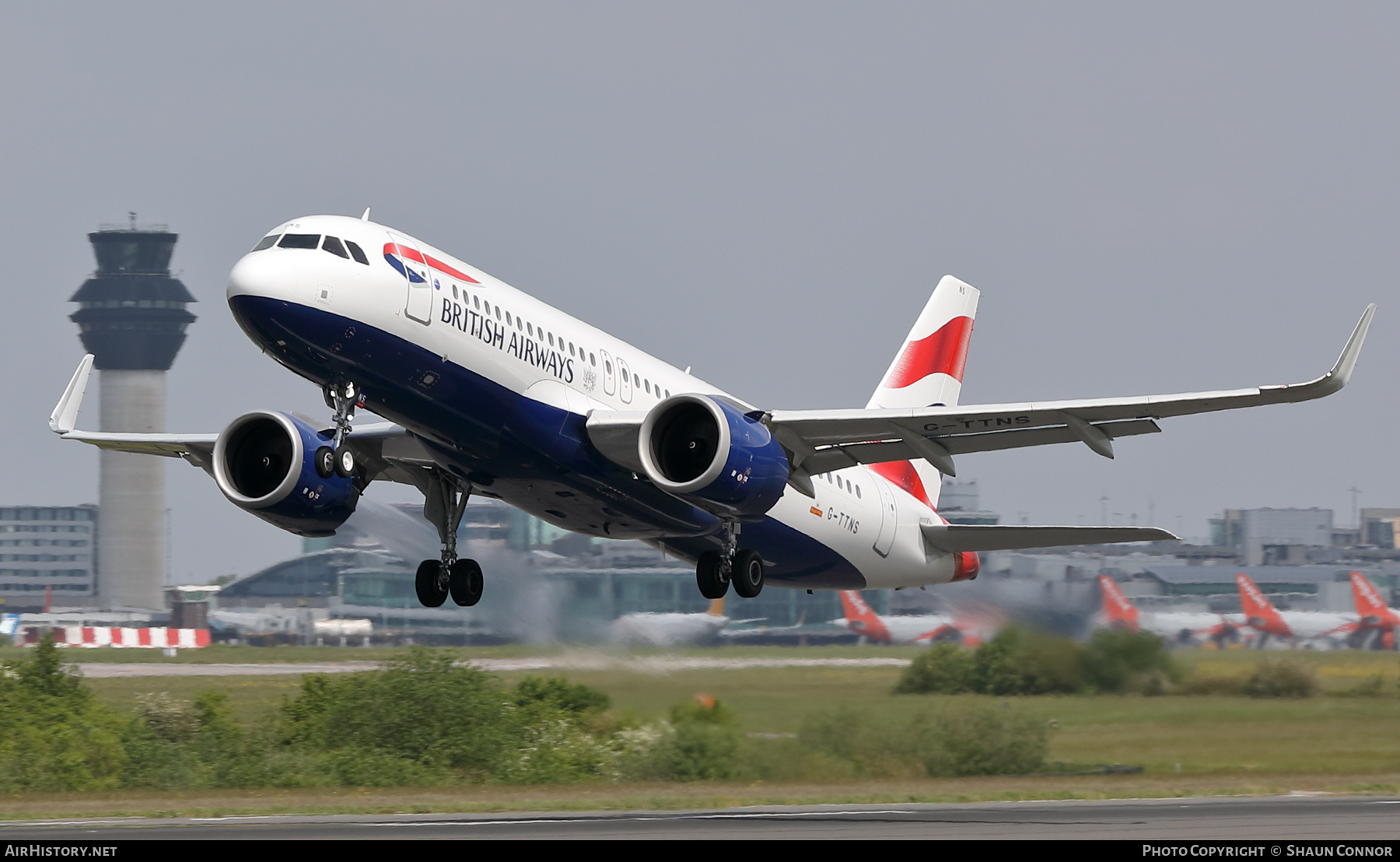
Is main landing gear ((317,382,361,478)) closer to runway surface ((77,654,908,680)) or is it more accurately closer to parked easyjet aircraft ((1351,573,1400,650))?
runway surface ((77,654,908,680))

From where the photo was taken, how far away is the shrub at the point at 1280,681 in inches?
1660

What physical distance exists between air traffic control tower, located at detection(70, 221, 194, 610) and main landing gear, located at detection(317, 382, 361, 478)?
12499 cm

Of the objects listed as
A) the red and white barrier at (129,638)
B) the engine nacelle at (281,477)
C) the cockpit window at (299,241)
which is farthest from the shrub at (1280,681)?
the red and white barrier at (129,638)

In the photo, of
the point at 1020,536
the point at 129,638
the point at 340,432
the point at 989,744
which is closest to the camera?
the point at 340,432

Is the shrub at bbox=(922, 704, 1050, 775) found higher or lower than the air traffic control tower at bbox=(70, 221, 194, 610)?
lower

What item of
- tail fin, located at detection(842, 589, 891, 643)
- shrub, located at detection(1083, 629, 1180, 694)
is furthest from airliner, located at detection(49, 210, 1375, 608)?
tail fin, located at detection(842, 589, 891, 643)

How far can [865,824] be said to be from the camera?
29531 mm

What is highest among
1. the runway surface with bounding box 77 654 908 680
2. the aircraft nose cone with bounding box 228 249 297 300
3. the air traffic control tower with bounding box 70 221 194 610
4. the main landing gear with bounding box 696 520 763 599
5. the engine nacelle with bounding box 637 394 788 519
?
the air traffic control tower with bounding box 70 221 194 610

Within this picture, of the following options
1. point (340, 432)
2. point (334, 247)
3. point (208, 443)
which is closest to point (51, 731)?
point (208, 443)

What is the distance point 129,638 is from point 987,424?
74.3 m

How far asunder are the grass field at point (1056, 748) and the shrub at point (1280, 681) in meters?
0.28

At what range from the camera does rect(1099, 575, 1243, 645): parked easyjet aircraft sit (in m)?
41.4

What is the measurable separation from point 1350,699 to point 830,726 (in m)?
13.3

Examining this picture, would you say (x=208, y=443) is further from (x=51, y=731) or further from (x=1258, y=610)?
(x=1258, y=610)
